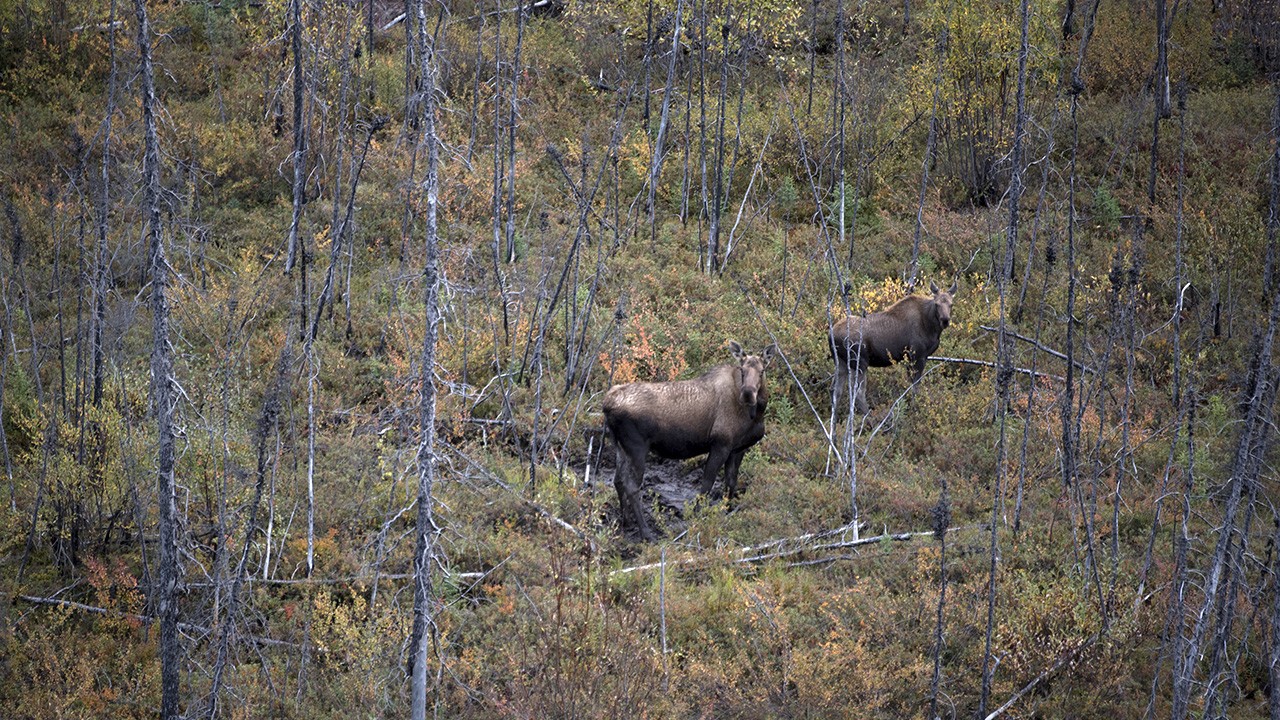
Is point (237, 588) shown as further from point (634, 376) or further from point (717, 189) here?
point (717, 189)

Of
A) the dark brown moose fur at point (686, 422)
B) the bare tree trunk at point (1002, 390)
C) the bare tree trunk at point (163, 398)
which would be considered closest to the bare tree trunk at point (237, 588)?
the bare tree trunk at point (163, 398)

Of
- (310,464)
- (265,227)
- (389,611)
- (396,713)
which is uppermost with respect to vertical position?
(265,227)

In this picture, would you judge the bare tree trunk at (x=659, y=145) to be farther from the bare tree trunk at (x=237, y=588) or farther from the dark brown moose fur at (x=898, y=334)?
the bare tree trunk at (x=237, y=588)

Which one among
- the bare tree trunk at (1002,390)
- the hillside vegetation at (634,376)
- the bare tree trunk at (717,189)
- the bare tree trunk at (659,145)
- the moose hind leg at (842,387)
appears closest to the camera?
the bare tree trunk at (1002,390)

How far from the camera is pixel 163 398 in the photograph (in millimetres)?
10117

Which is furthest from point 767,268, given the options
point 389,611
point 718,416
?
point 389,611

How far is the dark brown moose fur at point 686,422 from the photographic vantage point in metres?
13.0

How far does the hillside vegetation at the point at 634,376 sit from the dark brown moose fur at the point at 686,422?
49 centimetres

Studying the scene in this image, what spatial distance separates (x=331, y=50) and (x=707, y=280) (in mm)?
8159

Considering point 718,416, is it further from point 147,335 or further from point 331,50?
point 331,50

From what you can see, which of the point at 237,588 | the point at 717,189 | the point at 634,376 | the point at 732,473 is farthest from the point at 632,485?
the point at 717,189

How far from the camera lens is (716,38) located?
22984mm

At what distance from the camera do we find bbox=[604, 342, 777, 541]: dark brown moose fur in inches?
512

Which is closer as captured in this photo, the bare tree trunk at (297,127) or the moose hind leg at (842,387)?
the bare tree trunk at (297,127)
